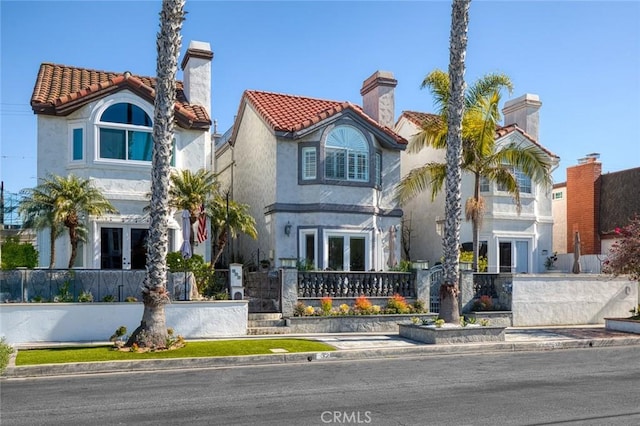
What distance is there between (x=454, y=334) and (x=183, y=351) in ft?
25.1

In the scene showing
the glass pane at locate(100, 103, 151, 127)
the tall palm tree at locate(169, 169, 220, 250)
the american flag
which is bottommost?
the american flag

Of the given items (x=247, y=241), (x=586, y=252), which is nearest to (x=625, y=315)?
(x=586, y=252)

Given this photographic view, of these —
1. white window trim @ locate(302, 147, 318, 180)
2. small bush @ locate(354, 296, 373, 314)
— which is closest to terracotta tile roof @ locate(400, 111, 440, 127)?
white window trim @ locate(302, 147, 318, 180)

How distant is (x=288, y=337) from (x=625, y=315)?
14987 millimetres

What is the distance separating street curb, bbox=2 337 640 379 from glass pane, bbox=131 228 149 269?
856 cm

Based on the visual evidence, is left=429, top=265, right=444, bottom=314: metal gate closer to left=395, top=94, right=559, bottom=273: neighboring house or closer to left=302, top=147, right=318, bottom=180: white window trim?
left=395, top=94, right=559, bottom=273: neighboring house

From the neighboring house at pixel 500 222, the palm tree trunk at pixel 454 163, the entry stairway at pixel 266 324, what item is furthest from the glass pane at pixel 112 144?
the neighboring house at pixel 500 222

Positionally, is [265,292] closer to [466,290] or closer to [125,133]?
[466,290]

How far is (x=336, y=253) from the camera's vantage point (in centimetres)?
2375

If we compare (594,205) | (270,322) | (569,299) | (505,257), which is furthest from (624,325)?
(270,322)

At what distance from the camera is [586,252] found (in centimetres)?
3058

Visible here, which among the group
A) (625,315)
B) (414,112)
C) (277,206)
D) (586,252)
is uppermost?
(414,112)

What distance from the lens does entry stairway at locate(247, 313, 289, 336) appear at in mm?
18484

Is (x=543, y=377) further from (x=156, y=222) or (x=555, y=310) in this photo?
(x=555, y=310)
